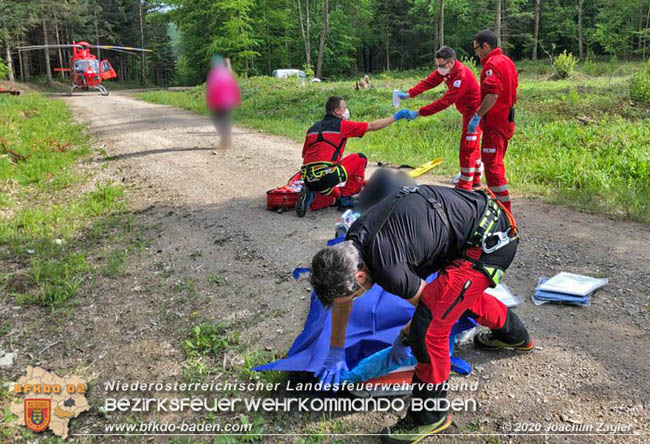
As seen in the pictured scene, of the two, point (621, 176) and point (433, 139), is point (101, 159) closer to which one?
point (433, 139)

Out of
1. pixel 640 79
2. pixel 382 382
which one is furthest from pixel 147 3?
pixel 640 79

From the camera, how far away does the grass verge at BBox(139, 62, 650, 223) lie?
7.14 metres

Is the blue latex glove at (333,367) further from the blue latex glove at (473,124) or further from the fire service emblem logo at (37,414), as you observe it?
the blue latex glove at (473,124)

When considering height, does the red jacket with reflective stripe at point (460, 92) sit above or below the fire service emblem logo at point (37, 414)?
above

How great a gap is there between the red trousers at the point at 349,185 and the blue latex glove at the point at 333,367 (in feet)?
13.1

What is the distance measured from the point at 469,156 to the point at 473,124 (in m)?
0.66

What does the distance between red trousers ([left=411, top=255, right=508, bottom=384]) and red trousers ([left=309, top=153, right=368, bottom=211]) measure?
4302 mm

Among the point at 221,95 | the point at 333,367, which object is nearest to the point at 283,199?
the point at 333,367

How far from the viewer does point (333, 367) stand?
3.42 metres

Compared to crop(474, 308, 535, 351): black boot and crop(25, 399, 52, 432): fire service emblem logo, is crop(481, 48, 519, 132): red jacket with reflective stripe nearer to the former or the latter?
crop(474, 308, 535, 351): black boot

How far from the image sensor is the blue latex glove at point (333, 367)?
338cm

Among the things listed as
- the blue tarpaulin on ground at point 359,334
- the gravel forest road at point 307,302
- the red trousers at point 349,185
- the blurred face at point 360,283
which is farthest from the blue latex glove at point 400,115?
the blurred face at point 360,283

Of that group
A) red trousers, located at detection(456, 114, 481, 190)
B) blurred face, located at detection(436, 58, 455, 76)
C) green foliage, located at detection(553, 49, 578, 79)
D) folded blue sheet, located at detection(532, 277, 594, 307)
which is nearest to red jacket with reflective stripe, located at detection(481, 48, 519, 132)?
red trousers, located at detection(456, 114, 481, 190)

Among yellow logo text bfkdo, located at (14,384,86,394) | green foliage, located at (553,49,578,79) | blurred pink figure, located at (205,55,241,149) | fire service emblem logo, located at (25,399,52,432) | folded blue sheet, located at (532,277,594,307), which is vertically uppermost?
green foliage, located at (553,49,578,79)
